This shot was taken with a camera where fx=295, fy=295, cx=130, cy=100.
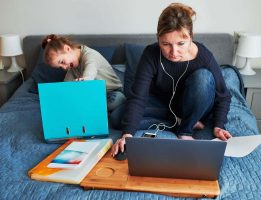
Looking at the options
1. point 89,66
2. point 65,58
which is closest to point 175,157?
point 89,66

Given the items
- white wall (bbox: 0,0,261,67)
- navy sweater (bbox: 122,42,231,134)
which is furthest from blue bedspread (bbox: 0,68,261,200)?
white wall (bbox: 0,0,261,67)

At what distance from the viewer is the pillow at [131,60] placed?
1.99 m

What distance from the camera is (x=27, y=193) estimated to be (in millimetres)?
1038

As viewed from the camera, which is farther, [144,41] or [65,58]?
[144,41]

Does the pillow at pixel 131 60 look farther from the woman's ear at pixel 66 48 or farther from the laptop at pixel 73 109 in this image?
the laptop at pixel 73 109

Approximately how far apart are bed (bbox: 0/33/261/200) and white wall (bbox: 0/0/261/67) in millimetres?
106

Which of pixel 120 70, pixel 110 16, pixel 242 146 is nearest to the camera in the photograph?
pixel 242 146

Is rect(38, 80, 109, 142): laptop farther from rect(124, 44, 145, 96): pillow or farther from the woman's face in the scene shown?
rect(124, 44, 145, 96): pillow

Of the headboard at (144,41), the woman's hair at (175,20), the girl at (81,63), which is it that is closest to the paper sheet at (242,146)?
the woman's hair at (175,20)

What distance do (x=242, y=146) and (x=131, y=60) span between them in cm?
113

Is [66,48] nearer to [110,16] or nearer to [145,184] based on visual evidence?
[110,16]

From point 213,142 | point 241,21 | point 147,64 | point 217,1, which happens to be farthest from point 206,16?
point 213,142

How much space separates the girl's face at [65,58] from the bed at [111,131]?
332 millimetres

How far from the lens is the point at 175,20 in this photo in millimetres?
1206
